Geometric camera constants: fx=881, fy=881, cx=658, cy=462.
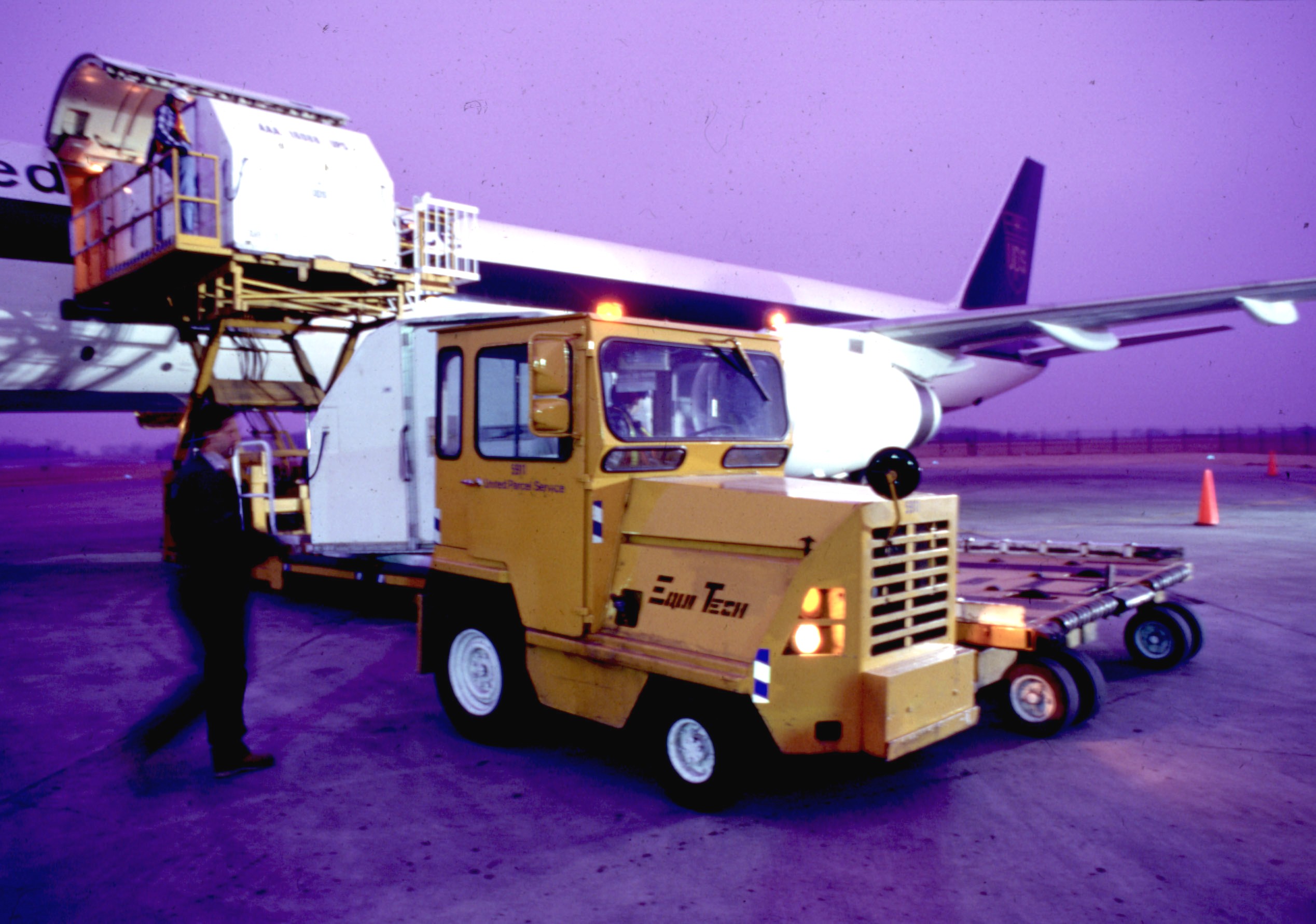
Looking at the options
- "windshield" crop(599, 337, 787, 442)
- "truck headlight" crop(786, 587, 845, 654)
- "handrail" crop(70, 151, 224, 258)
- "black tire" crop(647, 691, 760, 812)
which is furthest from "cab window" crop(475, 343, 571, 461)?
"handrail" crop(70, 151, 224, 258)

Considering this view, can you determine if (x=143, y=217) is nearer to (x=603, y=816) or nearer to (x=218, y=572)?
(x=218, y=572)

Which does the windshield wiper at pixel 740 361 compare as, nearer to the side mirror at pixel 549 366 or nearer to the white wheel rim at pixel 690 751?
the side mirror at pixel 549 366

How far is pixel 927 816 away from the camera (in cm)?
393

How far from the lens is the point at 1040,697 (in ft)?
16.4

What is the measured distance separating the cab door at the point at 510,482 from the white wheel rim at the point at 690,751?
27.8 inches

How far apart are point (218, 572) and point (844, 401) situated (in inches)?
327

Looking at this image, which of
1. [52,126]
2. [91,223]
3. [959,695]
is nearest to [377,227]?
[91,223]

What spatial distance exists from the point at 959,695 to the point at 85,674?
20.0 feet

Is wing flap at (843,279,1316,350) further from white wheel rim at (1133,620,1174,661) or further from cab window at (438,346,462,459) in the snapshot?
cab window at (438,346,462,459)

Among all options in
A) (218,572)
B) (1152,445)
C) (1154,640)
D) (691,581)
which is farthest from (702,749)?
(1152,445)

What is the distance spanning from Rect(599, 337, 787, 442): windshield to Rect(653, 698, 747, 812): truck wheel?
52.7 inches

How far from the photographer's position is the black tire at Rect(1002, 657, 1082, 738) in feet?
16.0

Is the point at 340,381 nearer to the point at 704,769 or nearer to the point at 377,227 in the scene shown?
the point at 377,227

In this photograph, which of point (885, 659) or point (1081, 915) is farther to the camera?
point (885, 659)
